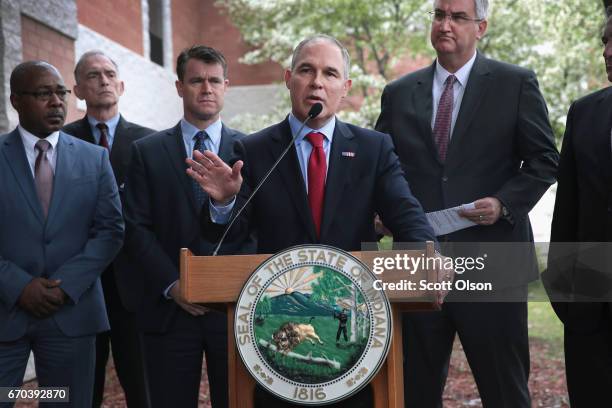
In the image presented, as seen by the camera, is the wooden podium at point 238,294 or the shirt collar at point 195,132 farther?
the shirt collar at point 195,132

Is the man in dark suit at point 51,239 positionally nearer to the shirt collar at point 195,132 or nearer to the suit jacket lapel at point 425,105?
the shirt collar at point 195,132

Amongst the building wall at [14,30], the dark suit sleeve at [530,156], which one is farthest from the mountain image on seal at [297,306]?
the building wall at [14,30]

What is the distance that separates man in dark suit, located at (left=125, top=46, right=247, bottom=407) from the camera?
2967 mm

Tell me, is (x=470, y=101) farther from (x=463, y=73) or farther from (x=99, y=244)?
Answer: (x=99, y=244)

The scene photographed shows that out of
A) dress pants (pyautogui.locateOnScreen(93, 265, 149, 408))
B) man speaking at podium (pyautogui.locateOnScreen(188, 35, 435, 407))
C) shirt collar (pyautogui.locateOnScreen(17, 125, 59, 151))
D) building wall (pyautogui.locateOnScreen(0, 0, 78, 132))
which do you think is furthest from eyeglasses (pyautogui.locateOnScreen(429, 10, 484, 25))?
building wall (pyautogui.locateOnScreen(0, 0, 78, 132))

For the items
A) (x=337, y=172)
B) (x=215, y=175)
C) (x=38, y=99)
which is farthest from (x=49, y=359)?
(x=337, y=172)

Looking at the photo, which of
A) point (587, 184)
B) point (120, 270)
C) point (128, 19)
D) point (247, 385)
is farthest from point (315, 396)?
point (128, 19)

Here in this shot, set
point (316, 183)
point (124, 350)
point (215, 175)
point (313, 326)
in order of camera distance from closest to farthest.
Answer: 1. point (313, 326)
2. point (215, 175)
3. point (316, 183)
4. point (124, 350)

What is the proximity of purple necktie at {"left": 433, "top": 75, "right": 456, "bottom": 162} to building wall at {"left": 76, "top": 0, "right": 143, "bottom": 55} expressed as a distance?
6.71m

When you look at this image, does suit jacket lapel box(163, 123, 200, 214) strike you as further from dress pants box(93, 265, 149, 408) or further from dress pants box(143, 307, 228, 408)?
dress pants box(93, 265, 149, 408)

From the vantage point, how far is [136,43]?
36.5ft

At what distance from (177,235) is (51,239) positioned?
1.74 feet

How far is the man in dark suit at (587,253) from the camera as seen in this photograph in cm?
253

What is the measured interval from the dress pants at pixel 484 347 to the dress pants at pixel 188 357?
0.79 meters
